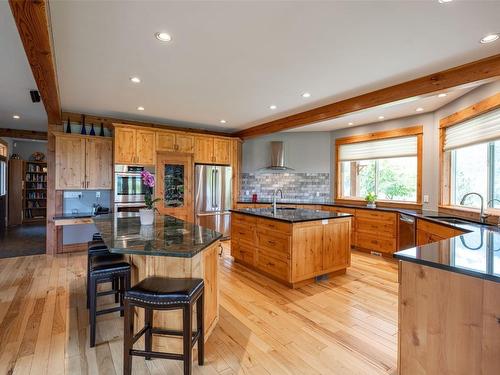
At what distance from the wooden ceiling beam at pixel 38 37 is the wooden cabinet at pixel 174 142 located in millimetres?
2062

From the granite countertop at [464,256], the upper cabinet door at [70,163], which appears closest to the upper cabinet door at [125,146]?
the upper cabinet door at [70,163]

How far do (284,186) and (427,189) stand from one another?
117 inches

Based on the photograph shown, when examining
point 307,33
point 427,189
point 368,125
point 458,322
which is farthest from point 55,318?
point 368,125

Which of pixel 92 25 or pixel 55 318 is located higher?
pixel 92 25

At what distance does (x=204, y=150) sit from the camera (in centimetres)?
583

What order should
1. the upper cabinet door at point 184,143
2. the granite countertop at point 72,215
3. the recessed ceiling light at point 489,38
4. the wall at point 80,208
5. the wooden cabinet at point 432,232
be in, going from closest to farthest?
the recessed ceiling light at point 489,38
the wooden cabinet at point 432,232
the granite countertop at point 72,215
the wall at point 80,208
the upper cabinet door at point 184,143

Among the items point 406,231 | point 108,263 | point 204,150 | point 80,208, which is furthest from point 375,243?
point 80,208

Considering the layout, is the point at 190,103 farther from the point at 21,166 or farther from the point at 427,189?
the point at 21,166

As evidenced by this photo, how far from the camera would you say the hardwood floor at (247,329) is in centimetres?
195

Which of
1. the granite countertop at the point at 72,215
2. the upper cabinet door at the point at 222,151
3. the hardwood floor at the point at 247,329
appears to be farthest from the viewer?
the upper cabinet door at the point at 222,151

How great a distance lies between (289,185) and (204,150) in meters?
2.22

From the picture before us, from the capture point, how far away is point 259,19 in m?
2.09

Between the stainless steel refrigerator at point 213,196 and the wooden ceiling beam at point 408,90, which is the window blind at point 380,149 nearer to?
the wooden ceiling beam at point 408,90

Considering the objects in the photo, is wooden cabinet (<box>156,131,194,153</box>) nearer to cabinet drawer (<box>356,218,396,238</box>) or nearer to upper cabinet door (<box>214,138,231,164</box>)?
upper cabinet door (<box>214,138,231,164</box>)
